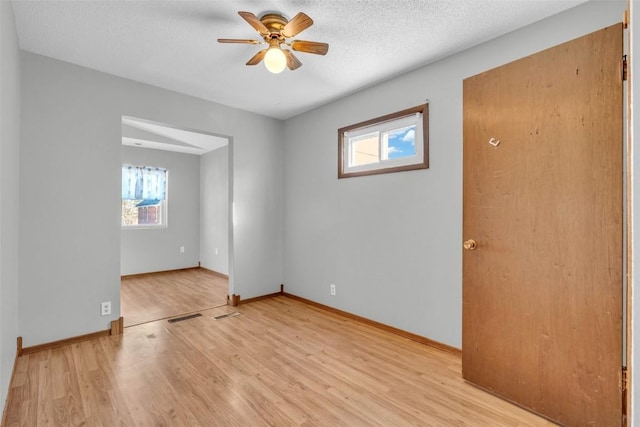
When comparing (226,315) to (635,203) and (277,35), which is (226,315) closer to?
(277,35)

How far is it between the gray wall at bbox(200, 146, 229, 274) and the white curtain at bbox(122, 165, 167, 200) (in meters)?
0.75

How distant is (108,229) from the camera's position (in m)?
2.85

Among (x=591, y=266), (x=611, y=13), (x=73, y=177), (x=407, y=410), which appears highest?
(x=611, y=13)

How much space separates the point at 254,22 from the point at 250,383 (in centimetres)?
243

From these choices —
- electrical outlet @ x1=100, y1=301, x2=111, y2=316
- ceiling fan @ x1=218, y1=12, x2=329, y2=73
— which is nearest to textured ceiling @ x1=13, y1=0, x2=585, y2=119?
ceiling fan @ x1=218, y1=12, x2=329, y2=73

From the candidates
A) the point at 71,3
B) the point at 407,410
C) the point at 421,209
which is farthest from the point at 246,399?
the point at 71,3

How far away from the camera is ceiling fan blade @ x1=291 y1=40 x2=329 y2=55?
2062 millimetres

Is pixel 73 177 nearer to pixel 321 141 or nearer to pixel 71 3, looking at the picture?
pixel 71 3

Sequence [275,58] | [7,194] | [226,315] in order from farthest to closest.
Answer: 1. [226,315]
2. [275,58]
3. [7,194]

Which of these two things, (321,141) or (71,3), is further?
(321,141)

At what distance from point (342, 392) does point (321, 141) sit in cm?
278

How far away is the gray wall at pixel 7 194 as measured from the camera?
163 centimetres

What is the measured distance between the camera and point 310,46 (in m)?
2.10

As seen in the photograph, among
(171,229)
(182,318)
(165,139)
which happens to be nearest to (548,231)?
(182,318)
